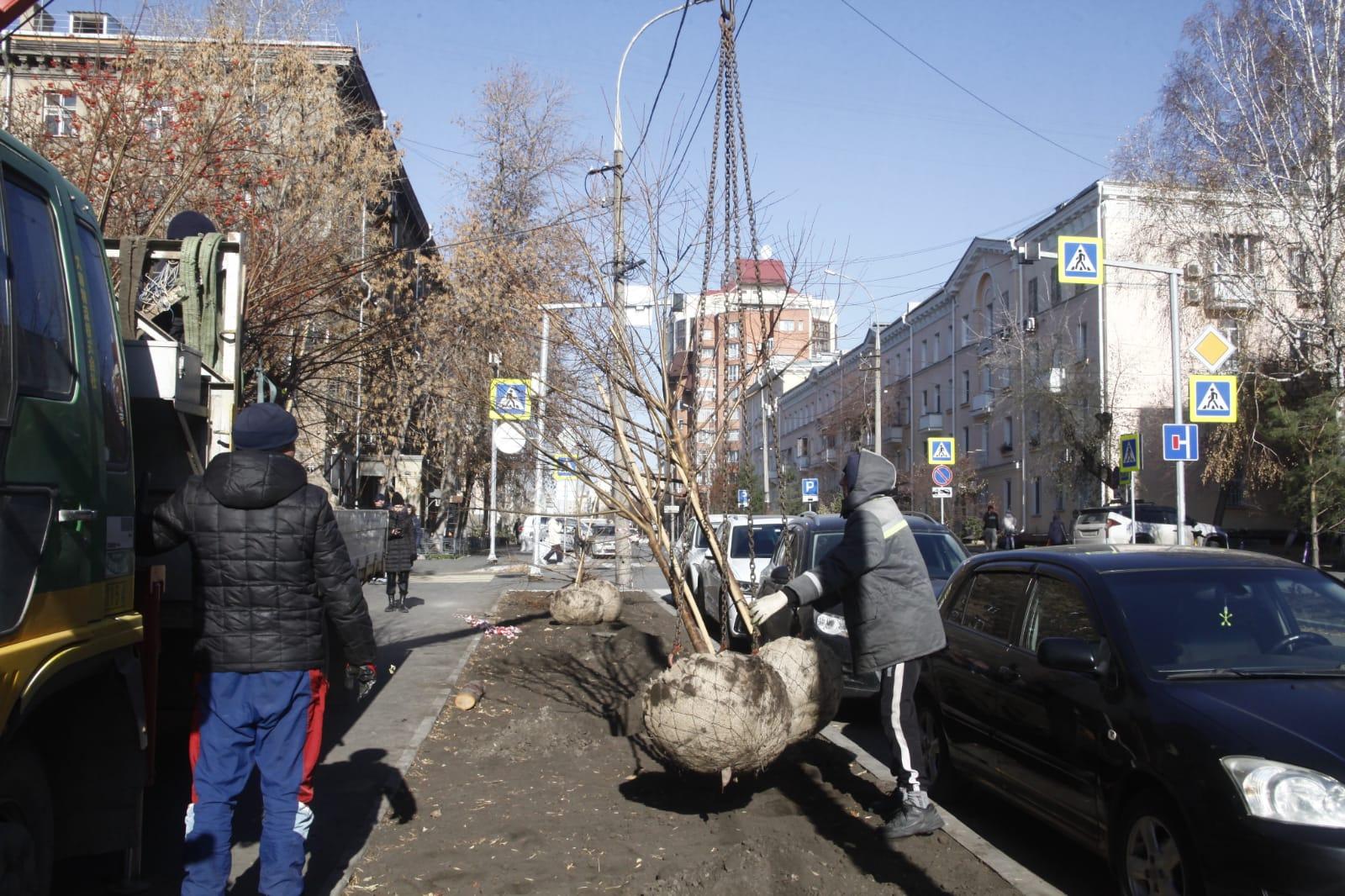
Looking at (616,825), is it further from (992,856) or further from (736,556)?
(736,556)

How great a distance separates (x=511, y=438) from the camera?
12.2 m

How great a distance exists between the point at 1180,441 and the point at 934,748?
14582 mm

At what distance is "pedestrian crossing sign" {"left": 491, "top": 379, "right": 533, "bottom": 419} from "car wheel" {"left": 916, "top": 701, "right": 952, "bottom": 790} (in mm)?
3724

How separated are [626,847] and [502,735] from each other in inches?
113

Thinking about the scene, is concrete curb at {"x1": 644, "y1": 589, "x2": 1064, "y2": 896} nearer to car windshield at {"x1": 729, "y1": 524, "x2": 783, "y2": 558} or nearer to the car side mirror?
the car side mirror

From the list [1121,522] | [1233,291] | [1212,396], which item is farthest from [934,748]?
[1233,291]

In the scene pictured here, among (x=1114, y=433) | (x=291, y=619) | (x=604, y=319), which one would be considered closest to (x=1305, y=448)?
(x=1114, y=433)

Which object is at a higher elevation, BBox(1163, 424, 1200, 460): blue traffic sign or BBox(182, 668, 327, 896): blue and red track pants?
BBox(1163, 424, 1200, 460): blue traffic sign

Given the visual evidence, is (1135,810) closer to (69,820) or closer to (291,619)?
(291,619)

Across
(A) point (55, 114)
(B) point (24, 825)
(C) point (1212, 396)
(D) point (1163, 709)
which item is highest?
(A) point (55, 114)

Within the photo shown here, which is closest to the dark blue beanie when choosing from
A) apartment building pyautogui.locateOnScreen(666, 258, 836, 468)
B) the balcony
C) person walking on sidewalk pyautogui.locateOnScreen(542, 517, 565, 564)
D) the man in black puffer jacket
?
the man in black puffer jacket

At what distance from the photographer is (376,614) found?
16547mm

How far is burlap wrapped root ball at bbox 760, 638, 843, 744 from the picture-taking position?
6.01m

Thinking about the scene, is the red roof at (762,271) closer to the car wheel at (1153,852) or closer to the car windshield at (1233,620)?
the car windshield at (1233,620)
